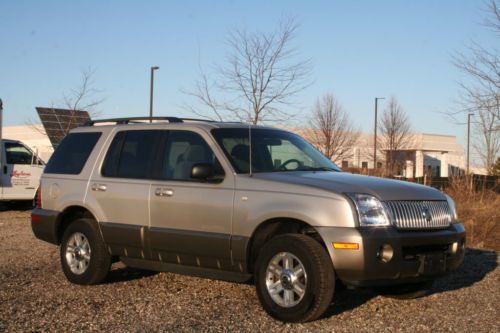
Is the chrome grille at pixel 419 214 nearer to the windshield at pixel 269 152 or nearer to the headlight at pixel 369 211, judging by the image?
the headlight at pixel 369 211

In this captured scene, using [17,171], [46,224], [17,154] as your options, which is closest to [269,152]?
[46,224]

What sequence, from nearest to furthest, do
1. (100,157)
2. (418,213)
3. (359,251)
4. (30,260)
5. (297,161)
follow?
(359,251)
(418,213)
(297,161)
(100,157)
(30,260)

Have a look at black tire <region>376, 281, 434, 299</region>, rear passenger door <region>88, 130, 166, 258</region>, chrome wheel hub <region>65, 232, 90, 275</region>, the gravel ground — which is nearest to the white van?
the gravel ground

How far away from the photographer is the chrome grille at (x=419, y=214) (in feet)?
18.6

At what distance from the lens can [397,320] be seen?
5.93 metres

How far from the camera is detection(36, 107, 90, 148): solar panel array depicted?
23.9m

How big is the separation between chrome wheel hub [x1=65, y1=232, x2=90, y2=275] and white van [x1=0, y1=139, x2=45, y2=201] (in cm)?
978

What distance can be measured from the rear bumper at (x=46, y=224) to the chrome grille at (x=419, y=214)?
4.20m

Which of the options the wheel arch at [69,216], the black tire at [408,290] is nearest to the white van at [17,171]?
the wheel arch at [69,216]

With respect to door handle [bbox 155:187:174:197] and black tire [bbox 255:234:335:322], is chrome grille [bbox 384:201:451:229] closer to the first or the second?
black tire [bbox 255:234:335:322]

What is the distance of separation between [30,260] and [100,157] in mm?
2432

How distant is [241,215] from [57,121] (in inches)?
779

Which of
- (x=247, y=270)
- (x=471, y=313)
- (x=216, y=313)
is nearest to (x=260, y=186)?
(x=247, y=270)

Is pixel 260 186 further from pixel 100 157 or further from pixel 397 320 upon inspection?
pixel 100 157
